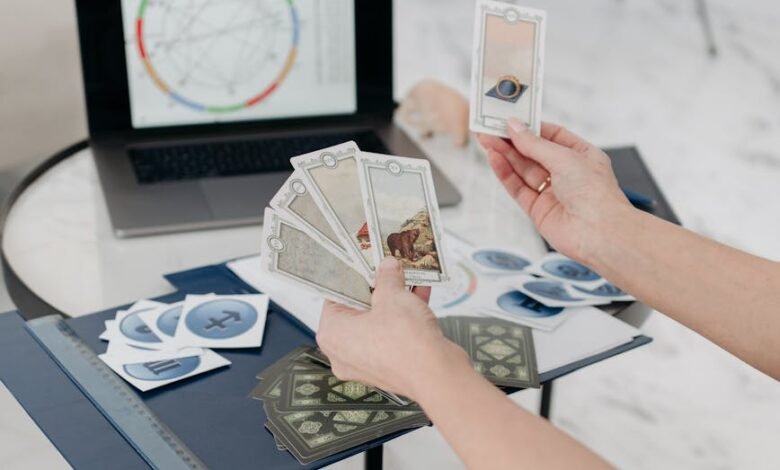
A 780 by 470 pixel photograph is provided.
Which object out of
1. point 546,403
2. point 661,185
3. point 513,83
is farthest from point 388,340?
point 661,185

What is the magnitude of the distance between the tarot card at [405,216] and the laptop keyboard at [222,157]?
560 mm

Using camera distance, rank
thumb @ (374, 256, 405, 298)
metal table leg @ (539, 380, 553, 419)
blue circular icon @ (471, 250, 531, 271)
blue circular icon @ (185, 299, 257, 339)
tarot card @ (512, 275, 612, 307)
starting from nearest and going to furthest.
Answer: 1. thumb @ (374, 256, 405, 298)
2. blue circular icon @ (185, 299, 257, 339)
3. tarot card @ (512, 275, 612, 307)
4. blue circular icon @ (471, 250, 531, 271)
5. metal table leg @ (539, 380, 553, 419)

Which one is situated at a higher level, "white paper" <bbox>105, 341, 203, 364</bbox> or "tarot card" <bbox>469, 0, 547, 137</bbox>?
"tarot card" <bbox>469, 0, 547, 137</bbox>

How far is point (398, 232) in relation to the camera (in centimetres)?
124

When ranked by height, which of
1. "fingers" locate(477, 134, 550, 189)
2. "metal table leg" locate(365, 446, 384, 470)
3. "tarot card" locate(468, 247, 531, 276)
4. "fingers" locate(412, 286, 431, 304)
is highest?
"fingers" locate(477, 134, 550, 189)

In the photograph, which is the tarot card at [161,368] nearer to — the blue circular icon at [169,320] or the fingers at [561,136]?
the blue circular icon at [169,320]

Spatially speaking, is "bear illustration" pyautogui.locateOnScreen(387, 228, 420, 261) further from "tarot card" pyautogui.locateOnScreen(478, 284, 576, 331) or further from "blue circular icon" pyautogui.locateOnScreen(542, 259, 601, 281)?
"blue circular icon" pyautogui.locateOnScreen(542, 259, 601, 281)

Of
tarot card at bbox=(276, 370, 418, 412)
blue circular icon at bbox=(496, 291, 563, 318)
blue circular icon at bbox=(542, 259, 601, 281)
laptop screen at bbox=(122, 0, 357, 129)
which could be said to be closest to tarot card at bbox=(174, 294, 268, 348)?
tarot card at bbox=(276, 370, 418, 412)

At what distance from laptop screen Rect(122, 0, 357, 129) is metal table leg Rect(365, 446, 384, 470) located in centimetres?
81

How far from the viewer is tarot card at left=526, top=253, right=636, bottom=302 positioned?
1440mm

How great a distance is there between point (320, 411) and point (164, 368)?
215 mm

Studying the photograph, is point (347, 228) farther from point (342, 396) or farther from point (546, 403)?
point (546, 403)

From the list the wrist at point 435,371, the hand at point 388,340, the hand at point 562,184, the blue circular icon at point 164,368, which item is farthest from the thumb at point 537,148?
the blue circular icon at point 164,368

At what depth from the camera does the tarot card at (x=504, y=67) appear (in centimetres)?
143
